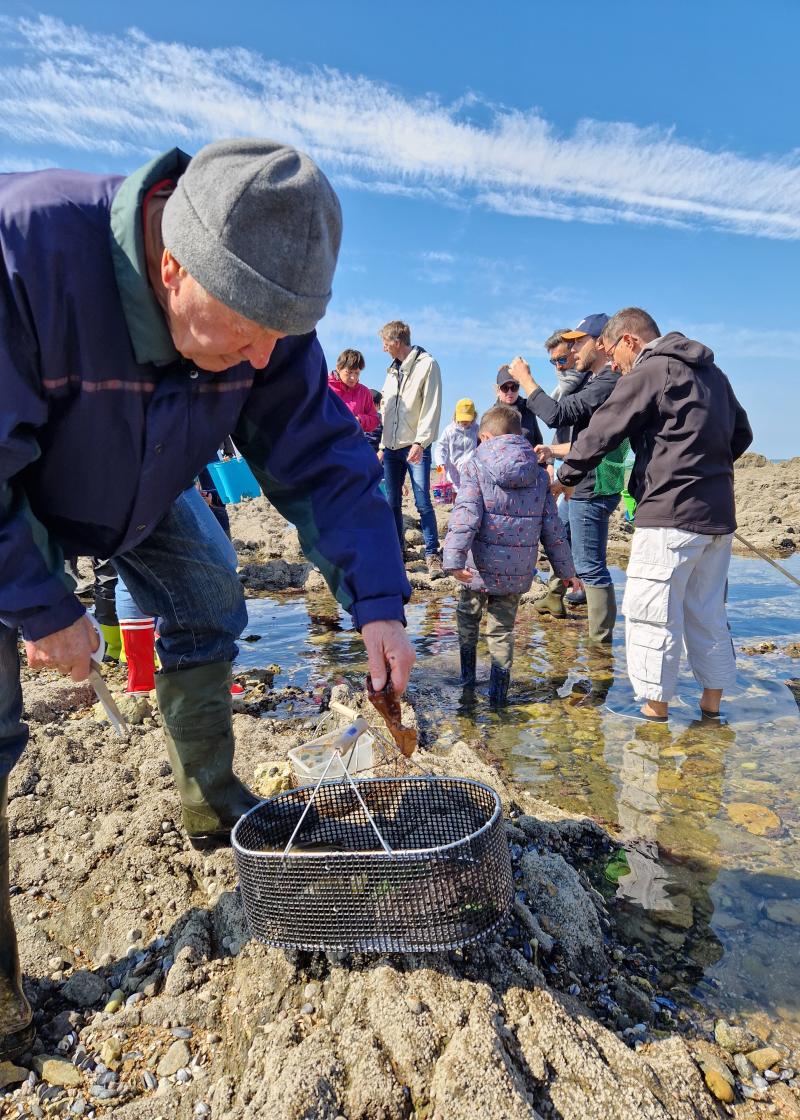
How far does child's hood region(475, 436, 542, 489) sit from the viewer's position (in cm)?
518

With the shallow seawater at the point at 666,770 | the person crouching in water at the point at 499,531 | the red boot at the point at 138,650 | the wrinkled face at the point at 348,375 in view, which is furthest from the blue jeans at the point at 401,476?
the red boot at the point at 138,650

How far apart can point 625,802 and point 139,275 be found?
133 inches

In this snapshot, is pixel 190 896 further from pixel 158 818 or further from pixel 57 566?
pixel 57 566

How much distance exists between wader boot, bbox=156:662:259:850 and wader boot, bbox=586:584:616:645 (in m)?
4.11

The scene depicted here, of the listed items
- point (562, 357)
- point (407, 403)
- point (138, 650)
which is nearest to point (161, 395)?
point (138, 650)

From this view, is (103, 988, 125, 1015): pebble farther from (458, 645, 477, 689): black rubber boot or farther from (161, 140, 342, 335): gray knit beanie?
(458, 645, 477, 689): black rubber boot

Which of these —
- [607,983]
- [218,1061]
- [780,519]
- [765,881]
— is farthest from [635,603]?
[780,519]

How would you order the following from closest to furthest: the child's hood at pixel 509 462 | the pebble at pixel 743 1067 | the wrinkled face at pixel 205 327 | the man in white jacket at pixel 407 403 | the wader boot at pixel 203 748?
the wrinkled face at pixel 205 327
the pebble at pixel 743 1067
the wader boot at pixel 203 748
the child's hood at pixel 509 462
the man in white jacket at pixel 407 403

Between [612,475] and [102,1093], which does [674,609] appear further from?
[102,1093]

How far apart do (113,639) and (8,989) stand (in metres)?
3.85

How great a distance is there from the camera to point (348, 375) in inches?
343

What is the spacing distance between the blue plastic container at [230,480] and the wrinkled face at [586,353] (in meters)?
2.90

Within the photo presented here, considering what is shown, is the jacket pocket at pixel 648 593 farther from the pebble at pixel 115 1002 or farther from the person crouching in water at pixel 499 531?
the pebble at pixel 115 1002

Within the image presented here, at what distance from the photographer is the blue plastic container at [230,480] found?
629cm
